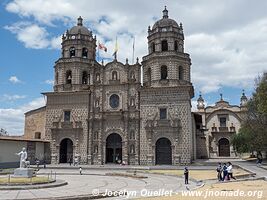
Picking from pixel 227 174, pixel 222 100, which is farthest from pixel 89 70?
pixel 222 100

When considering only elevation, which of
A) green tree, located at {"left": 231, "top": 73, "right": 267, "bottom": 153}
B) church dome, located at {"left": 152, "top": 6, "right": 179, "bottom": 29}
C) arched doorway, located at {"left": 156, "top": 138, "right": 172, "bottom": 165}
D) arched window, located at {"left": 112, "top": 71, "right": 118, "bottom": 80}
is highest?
church dome, located at {"left": 152, "top": 6, "right": 179, "bottom": 29}

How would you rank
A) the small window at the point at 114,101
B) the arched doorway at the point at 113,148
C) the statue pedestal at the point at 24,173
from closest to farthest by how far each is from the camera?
the statue pedestal at the point at 24,173, the arched doorway at the point at 113,148, the small window at the point at 114,101

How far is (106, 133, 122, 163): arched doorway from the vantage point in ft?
131

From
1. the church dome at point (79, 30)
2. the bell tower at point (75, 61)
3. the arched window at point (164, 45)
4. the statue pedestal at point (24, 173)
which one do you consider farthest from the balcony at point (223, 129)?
the statue pedestal at point (24, 173)

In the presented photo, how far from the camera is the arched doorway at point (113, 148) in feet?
131

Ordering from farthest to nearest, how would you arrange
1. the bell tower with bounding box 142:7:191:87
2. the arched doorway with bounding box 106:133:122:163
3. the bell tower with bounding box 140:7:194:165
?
1. the arched doorway with bounding box 106:133:122:163
2. the bell tower with bounding box 142:7:191:87
3. the bell tower with bounding box 140:7:194:165

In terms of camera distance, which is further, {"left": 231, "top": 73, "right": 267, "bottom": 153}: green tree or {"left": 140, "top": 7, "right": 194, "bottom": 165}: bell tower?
{"left": 140, "top": 7, "right": 194, "bottom": 165}: bell tower

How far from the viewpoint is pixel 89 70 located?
4294 centimetres

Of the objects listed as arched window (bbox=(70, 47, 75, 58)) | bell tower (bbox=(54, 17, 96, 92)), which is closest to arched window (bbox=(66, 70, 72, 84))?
bell tower (bbox=(54, 17, 96, 92))

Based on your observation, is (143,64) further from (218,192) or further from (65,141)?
(218,192)

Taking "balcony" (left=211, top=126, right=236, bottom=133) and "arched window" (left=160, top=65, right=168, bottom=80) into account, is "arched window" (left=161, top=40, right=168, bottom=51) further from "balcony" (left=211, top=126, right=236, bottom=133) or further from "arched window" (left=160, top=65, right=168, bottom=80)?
"balcony" (left=211, top=126, right=236, bottom=133)

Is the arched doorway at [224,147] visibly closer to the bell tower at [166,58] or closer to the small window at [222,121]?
the small window at [222,121]

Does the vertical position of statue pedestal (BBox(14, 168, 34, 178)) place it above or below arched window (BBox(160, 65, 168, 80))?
below

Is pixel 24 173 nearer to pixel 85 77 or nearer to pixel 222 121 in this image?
pixel 85 77
